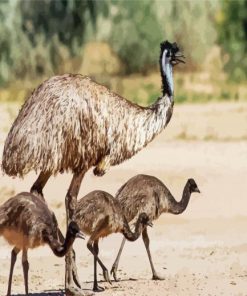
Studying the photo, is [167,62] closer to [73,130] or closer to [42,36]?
[73,130]

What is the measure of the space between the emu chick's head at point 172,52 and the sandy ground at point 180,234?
1.85 metres

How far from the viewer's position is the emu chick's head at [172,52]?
476 inches

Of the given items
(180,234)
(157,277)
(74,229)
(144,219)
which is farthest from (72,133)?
(180,234)

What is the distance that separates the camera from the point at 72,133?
1134 centimetres

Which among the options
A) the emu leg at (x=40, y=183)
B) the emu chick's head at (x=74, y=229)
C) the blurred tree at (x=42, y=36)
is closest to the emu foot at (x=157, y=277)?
the emu leg at (x=40, y=183)

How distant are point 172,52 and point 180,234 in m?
4.58

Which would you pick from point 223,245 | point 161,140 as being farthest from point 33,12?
point 223,245

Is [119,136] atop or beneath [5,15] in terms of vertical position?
beneath

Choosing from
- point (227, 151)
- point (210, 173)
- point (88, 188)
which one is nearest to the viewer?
point (88, 188)

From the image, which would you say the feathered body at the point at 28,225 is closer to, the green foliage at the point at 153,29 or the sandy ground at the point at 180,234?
the sandy ground at the point at 180,234

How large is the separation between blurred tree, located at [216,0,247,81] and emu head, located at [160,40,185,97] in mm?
40333

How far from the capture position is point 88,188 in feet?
69.3

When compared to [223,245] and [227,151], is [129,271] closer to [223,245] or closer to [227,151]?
[223,245]

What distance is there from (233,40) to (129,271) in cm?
4026
